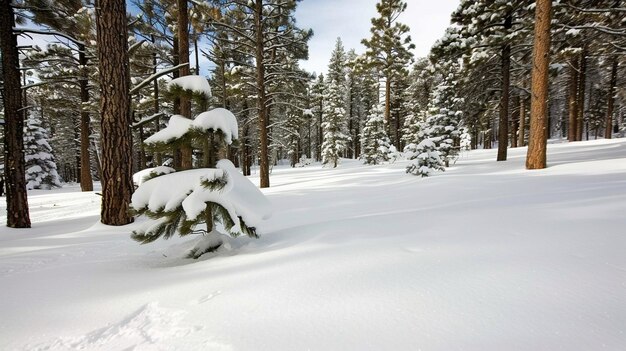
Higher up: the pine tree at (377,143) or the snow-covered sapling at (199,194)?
the pine tree at (377,143)

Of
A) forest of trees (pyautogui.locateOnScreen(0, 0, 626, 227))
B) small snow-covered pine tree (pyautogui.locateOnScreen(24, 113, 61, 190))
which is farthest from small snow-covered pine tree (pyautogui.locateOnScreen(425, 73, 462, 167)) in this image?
small snow-covered pine tree (pyautogui.locateOnScreen(24, 113, 61, 190))

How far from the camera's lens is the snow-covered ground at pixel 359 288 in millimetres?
1451

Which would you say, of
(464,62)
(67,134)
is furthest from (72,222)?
(67,134)

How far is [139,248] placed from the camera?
4125 mm

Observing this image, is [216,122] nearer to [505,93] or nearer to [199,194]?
[199,194]

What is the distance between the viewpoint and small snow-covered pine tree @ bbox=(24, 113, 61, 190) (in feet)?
86.2

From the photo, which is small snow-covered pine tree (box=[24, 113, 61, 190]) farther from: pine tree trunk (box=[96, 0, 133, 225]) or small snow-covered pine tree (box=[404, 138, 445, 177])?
small snow-covered pine tree (box=[404, 138, 445, 177])

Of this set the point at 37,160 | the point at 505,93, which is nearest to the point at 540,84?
the point at 505,93

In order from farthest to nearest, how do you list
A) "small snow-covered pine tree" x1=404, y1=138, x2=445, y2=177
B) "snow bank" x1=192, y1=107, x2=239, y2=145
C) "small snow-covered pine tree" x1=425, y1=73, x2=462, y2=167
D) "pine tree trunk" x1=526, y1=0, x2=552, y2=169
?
"small snow-covered pine tree" x1=425, y1=73, x2=462, y2=167
"small snow-covered pine tree" x1=404, y1=138, x2=445, y2=177
"pine tree trunk" x1=526, y1=0, x2=552, y2=169
"snow bank" x1=192, y1=107, x2=239, y2=145

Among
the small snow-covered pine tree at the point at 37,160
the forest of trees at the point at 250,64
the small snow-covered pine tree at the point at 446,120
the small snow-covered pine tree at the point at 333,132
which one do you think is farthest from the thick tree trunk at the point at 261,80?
the small snow-covered pine tree at the point at 37,160

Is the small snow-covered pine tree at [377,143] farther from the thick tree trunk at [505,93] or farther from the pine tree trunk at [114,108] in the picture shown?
the pine tree trunk at [114,108]

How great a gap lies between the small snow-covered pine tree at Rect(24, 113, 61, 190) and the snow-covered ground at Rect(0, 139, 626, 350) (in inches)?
1224

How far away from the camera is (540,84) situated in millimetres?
7703

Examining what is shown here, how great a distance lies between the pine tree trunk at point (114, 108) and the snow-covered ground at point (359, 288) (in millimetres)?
1618
